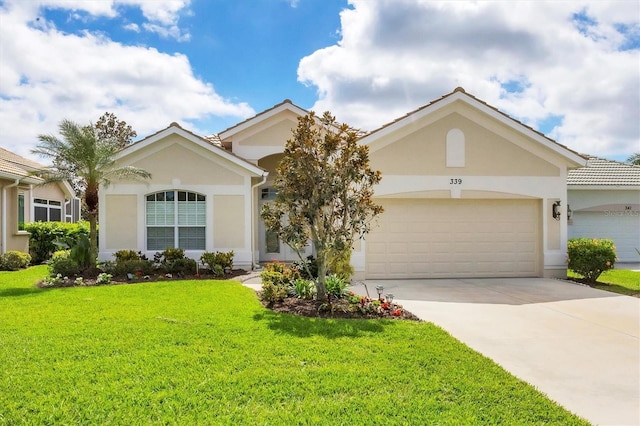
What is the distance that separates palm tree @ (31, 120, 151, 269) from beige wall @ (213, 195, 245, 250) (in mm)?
2900

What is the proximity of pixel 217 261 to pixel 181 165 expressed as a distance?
3700mm

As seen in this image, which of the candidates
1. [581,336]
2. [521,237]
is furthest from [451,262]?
[581,336]

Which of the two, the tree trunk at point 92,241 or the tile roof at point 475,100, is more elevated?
the tile roof at point 475,100

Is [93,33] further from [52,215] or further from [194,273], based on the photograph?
[52,215]

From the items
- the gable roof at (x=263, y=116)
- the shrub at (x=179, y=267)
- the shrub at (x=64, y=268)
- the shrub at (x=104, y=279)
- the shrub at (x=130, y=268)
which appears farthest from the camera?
the gable roof at (x=263, y=116)

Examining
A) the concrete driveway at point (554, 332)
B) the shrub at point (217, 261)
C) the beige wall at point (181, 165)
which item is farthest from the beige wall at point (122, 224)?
the concrete driveway at point (554, 332)

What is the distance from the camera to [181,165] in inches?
551

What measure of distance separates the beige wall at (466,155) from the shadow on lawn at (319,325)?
6.73 meters

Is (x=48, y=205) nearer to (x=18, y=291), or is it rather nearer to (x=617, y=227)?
(x=18, y=291)

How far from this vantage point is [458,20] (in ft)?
34.8

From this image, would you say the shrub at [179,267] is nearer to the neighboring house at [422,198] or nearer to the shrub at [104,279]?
the neighboring house at [422,198]

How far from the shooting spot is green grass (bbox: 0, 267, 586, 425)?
12.8 ft

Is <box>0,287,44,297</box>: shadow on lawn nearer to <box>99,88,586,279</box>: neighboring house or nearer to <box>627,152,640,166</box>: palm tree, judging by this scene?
<box>99,88,586,279</box>: neighboring house

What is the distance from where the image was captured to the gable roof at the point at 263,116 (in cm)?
1578
